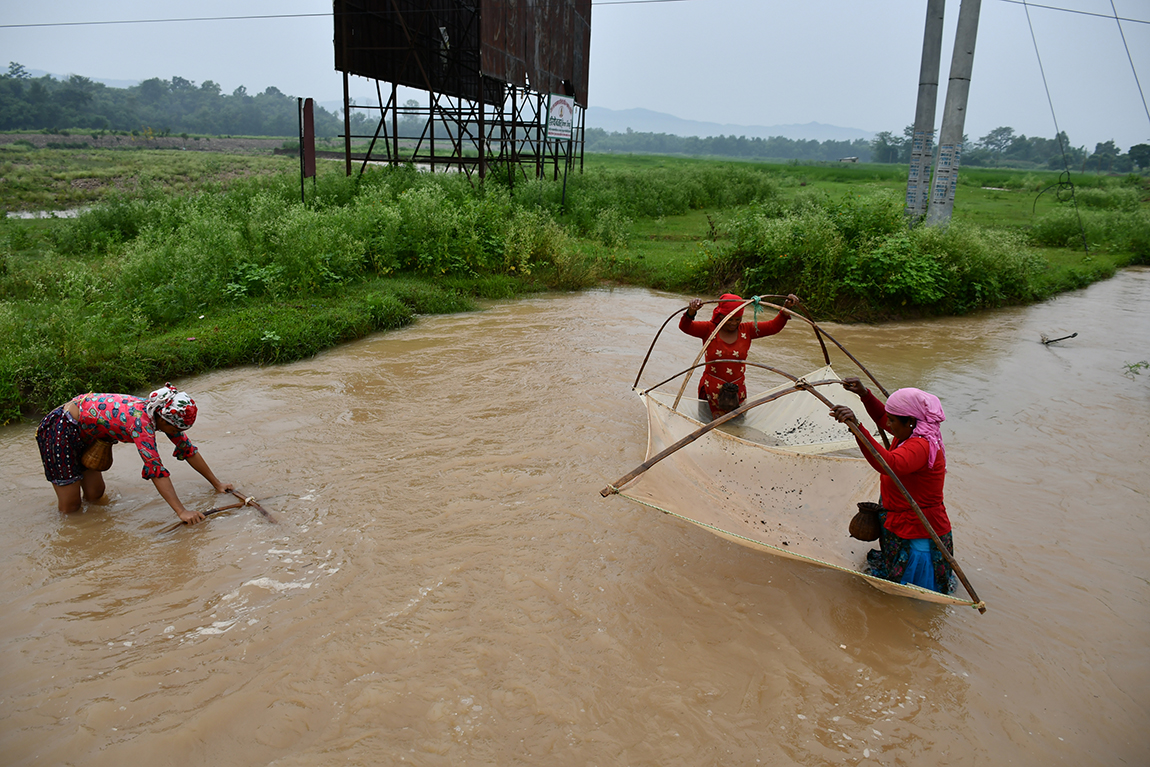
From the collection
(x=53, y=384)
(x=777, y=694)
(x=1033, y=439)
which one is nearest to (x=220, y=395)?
(x=53, y=384)

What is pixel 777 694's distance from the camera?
3.10 m

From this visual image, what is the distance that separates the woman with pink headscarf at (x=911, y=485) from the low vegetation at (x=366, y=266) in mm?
5954

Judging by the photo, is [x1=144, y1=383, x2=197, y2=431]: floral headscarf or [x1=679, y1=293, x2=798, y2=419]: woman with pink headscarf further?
[x1=679, y1=293, x2=798, y2=419]: woman with pink headscarf

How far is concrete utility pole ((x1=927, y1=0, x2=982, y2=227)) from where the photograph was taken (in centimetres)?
937

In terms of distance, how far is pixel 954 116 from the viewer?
966 cm

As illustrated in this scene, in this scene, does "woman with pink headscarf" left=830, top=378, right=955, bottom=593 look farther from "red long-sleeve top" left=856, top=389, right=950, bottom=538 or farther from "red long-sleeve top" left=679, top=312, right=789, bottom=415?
"red long-sleeve top" left=679, top=312, right=789, bottom=415

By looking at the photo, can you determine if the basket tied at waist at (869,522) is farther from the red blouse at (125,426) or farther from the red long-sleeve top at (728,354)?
the red blouse at (125,426)

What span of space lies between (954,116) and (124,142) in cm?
4814

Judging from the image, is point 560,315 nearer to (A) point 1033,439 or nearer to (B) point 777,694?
(A) point 1033,439

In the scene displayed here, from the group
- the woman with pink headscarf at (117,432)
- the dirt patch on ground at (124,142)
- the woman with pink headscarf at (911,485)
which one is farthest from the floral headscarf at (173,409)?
the dirt patch on ground at (124,142)

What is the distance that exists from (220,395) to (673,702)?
5.04m

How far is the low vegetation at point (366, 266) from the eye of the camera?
663 centimetres

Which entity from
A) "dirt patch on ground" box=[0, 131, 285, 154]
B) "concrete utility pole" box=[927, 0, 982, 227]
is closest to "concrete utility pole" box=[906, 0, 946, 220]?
"concrete utility pole" box=[927, 0, 982, 227]

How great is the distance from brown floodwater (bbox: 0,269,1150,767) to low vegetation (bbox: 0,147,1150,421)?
1074 millimetres
